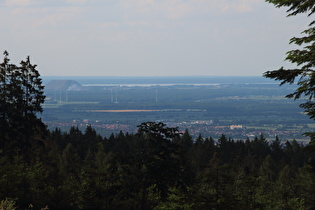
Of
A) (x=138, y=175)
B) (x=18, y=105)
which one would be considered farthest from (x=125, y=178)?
(x=18, y=105)

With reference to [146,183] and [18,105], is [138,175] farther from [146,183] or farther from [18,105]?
[18,105]

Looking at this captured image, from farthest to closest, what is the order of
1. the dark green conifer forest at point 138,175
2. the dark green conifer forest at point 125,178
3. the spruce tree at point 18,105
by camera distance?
the spruce tree at point 18,105
the dark green conifer forest at point 125,178
the dark green conifer forest at point 138,175

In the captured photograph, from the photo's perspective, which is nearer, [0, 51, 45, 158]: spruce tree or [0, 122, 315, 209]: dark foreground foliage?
[0, 122, 315, 209]: dark foreground foliage

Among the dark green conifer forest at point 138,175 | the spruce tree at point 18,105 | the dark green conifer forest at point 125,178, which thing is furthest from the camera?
the spruce tree at point 18,105

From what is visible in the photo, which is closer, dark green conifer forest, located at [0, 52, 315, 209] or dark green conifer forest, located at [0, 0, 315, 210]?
dark green conifer forest, located at [0, 0, 315, 210]

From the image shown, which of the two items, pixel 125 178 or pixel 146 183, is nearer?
pixel 146 183

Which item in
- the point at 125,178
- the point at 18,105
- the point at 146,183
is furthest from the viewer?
the point at 18,105

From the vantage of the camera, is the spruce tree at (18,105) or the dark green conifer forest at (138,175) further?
the spruce tree at (18,105)

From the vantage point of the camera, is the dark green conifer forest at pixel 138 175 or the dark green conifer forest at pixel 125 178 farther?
the dark green conifer forest at pixel 125 178

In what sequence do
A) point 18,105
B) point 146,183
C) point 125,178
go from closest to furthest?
point 146,183 < point 125,178 < point 18,105

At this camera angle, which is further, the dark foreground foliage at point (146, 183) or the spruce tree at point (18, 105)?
the spruce tree at point (18, 105)

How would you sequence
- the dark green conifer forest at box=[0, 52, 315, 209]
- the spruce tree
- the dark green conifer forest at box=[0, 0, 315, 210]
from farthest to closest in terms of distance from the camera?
the spruce tree → the dark green conifer forest at box=[0, 52, 315, 209] → the dark green conifer forest at box=[0, 0, 315, 210]

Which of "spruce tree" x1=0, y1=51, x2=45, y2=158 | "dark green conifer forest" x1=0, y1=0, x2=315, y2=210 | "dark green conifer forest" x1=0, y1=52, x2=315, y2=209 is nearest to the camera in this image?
"dark green conifer forest" x1=0, y1=0, x2=315, y2=210

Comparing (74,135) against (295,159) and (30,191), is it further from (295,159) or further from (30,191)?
(30,191)
